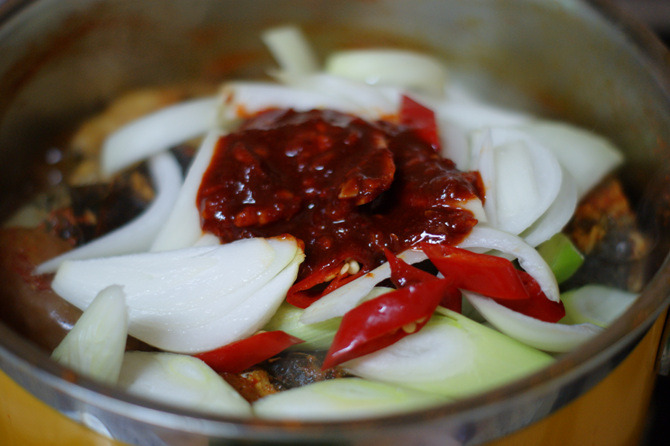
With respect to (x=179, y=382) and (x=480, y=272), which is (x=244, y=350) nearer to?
(x=179, y=382)

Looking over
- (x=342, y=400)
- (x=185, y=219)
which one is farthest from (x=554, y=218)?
(x=185, y=219)

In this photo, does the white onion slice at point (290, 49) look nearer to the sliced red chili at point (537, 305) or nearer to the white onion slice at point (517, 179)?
the white onion slice at point (517, 179)

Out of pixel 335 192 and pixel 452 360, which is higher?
pixel 335 192

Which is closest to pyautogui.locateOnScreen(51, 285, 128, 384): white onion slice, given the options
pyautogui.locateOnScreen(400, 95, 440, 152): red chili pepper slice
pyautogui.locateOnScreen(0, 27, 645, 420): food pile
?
pyautogui.locateOnScreen(0, 27, 645, 420): food pile

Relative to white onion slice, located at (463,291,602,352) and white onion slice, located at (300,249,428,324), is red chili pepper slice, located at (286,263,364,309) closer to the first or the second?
white onion slice, located at (300,249,428,324)

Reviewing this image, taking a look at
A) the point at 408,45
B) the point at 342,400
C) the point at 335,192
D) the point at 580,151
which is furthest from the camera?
the point at 408,45

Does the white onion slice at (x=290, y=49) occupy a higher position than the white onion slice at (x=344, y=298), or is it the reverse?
the white onion slice at (x=290, y=49)

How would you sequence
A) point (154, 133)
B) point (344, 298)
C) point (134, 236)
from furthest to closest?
point (154, 133) → point (134, 236) → point (344, 298)

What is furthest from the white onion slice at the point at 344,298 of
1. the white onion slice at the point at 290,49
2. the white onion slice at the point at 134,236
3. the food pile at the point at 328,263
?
the white onion slice at the point at 290,49
